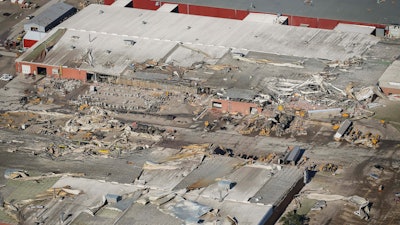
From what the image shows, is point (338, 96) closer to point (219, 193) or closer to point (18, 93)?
point (219, 193)

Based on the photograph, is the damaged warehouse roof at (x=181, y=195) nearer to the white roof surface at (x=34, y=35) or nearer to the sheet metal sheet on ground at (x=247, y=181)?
the sheet metal sheet on ground at (x=247, y=181)

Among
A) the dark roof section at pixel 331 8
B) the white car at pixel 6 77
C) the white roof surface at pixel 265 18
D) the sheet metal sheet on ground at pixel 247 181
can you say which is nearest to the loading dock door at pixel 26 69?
the white car at pixel 6 77

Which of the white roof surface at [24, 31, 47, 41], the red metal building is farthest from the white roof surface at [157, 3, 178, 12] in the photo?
the white roof surface at [24, 31, 47, 41]

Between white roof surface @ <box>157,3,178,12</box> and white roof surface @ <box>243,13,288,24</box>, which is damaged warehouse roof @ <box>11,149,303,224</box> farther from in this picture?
white roof surface @ <box>157,3,178,12</box>

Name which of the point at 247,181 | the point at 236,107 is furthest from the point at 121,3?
the point at 247,181

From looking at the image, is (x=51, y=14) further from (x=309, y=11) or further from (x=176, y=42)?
(x=309, y=11)

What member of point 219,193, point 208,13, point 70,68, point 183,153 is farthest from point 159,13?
point 219,193
